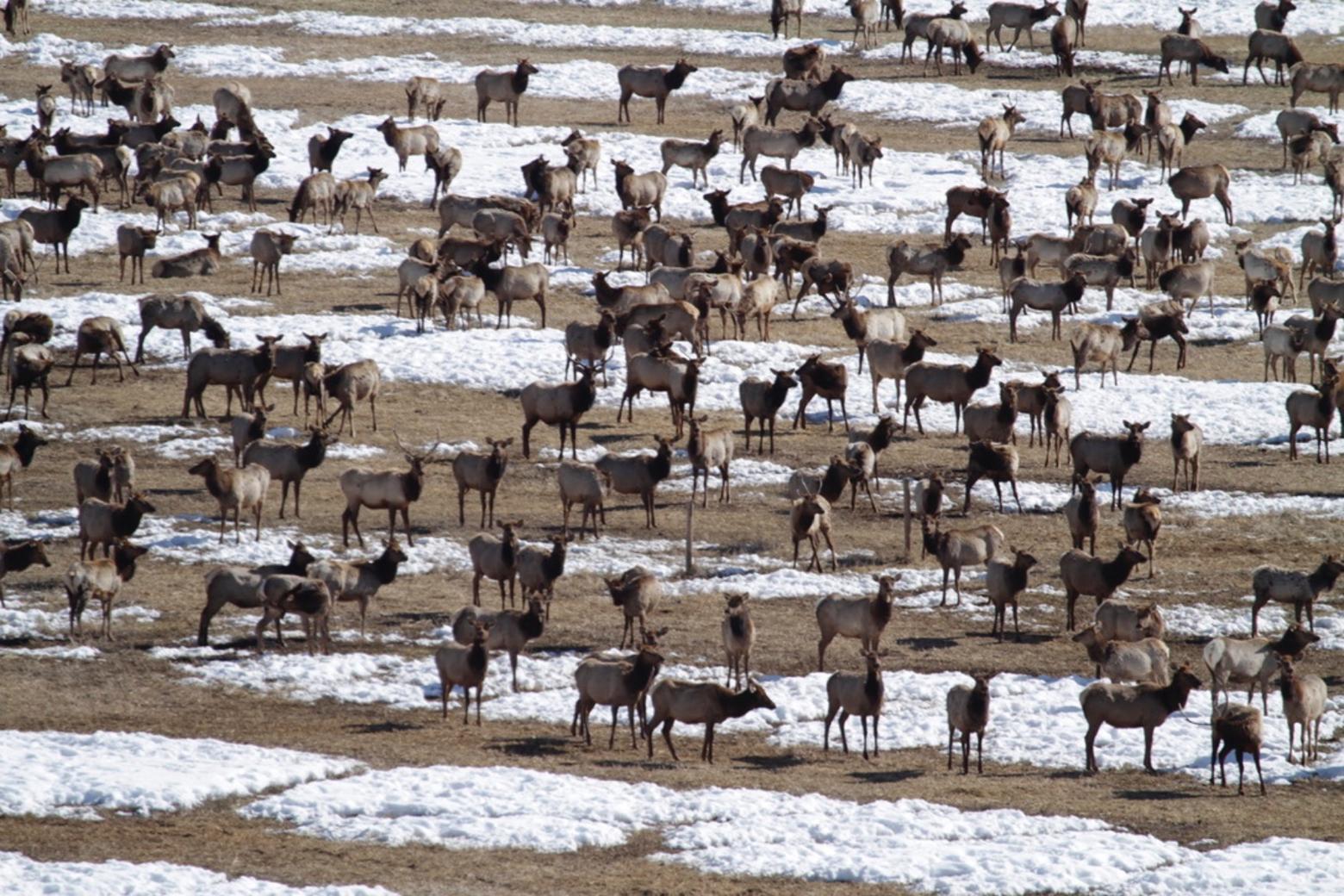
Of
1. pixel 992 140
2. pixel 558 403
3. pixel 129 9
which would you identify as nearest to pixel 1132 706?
pixel 558 403

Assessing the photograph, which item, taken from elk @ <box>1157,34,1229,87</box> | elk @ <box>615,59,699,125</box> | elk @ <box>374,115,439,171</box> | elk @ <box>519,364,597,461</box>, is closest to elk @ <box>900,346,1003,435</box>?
elk @ <box>519,364,597,461</box>

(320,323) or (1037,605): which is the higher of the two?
(320,323)

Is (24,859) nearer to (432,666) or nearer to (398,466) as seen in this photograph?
(432,666)

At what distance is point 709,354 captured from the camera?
37.1 meters

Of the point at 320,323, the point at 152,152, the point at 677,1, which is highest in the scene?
the point at 677,1

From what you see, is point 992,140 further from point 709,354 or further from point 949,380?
point 949,380

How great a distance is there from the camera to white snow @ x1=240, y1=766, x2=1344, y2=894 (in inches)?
624

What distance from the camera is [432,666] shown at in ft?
72.1

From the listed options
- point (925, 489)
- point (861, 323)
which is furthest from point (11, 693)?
point (861, 323)

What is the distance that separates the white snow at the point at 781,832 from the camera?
15844mm

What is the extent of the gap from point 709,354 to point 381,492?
12.2 m

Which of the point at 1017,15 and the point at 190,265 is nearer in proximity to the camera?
the point at 190,265

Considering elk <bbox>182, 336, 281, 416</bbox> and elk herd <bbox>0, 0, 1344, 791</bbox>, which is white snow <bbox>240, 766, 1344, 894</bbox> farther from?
elk <bbox>182, 336, 281, 416</bbox>

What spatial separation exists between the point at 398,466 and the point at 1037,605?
37.6 feet
